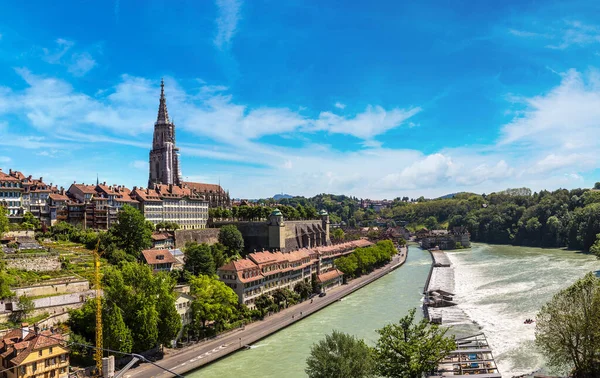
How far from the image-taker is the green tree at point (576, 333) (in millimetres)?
25969

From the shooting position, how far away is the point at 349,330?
135 ft

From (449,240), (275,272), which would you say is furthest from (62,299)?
(449,240)

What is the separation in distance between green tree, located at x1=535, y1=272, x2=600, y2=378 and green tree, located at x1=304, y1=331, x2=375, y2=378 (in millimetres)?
10510

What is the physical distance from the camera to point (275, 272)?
50.5 m

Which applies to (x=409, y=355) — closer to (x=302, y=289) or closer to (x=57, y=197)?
(x=302, y=289)

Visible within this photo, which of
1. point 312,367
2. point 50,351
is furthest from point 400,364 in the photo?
point 50,351

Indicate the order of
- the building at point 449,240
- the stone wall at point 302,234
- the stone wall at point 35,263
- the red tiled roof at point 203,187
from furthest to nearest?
the building at point 449,240 < the red tiled roof at point 203,187 < the stone wall at point 302,234 < the stone wall at point 35,263

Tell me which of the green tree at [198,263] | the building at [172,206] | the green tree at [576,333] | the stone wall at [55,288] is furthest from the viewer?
the building at [172,206]

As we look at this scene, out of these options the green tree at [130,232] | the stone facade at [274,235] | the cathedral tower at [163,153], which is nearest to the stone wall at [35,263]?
the green tree at [130,232]

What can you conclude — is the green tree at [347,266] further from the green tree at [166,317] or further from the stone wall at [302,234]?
the green tree at [166,317]

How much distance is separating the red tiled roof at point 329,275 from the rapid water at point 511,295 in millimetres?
15319

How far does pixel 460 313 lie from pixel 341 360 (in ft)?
83.7

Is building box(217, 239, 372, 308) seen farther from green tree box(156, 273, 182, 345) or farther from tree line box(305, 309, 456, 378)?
tree line box(305, 309, 456, 378)

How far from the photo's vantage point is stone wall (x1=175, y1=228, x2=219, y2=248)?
2346 inches
